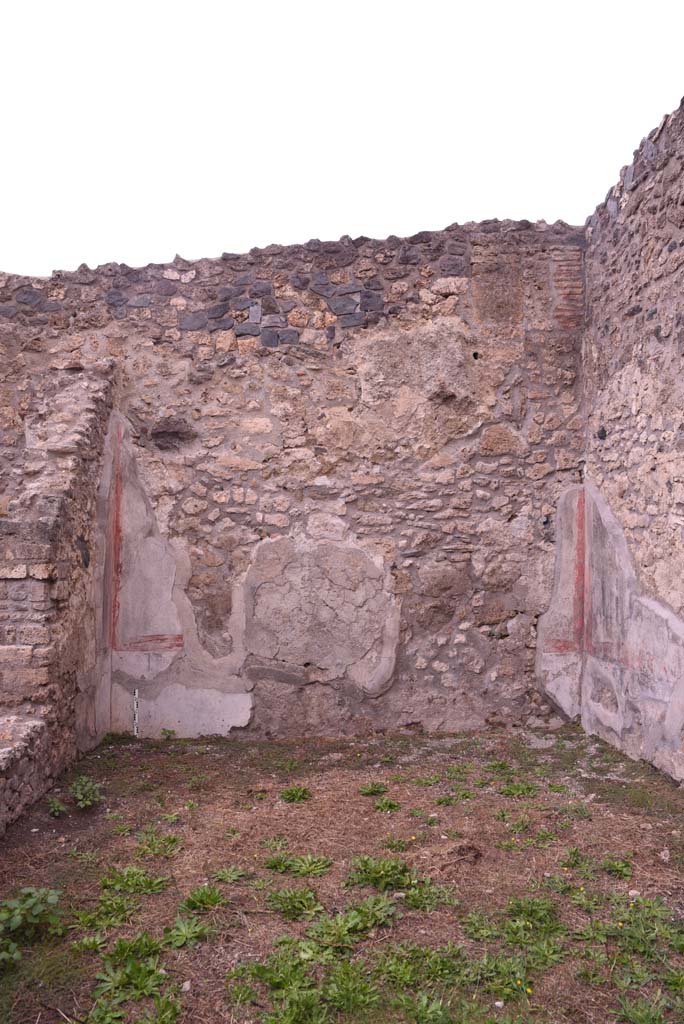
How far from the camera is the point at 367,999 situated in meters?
2.40

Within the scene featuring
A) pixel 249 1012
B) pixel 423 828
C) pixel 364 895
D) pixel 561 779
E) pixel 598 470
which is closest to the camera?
pixel 249 1012

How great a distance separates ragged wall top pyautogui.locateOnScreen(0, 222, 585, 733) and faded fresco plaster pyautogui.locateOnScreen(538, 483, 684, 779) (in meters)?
0.17

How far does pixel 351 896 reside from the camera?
3076 mm

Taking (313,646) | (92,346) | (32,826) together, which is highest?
(92,346)

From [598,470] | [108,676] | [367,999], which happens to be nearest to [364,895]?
[367,999]

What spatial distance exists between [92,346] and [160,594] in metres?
1.89

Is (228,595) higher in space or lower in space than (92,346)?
lower

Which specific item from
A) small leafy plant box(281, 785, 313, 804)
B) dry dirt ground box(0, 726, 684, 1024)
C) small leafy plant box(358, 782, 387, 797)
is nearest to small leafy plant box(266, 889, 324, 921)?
dry dirt ground box(0, 726, 684, 1024)

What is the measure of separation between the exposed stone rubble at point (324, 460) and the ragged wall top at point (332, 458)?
0.6 inches

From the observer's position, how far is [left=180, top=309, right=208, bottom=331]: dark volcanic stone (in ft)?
18.9

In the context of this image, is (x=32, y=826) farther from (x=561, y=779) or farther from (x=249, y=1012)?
(x=561, y=779)

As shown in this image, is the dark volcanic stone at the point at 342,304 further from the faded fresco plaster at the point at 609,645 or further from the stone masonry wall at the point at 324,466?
the faded fresco plaster at the point at 609,645

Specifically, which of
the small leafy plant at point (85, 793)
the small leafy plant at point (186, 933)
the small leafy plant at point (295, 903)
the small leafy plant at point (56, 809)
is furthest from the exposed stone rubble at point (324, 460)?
the small leafy plant at point (186, 933)

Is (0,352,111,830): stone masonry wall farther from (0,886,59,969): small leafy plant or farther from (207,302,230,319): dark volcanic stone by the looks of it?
(207,302,230,319): dark volcanic stone
